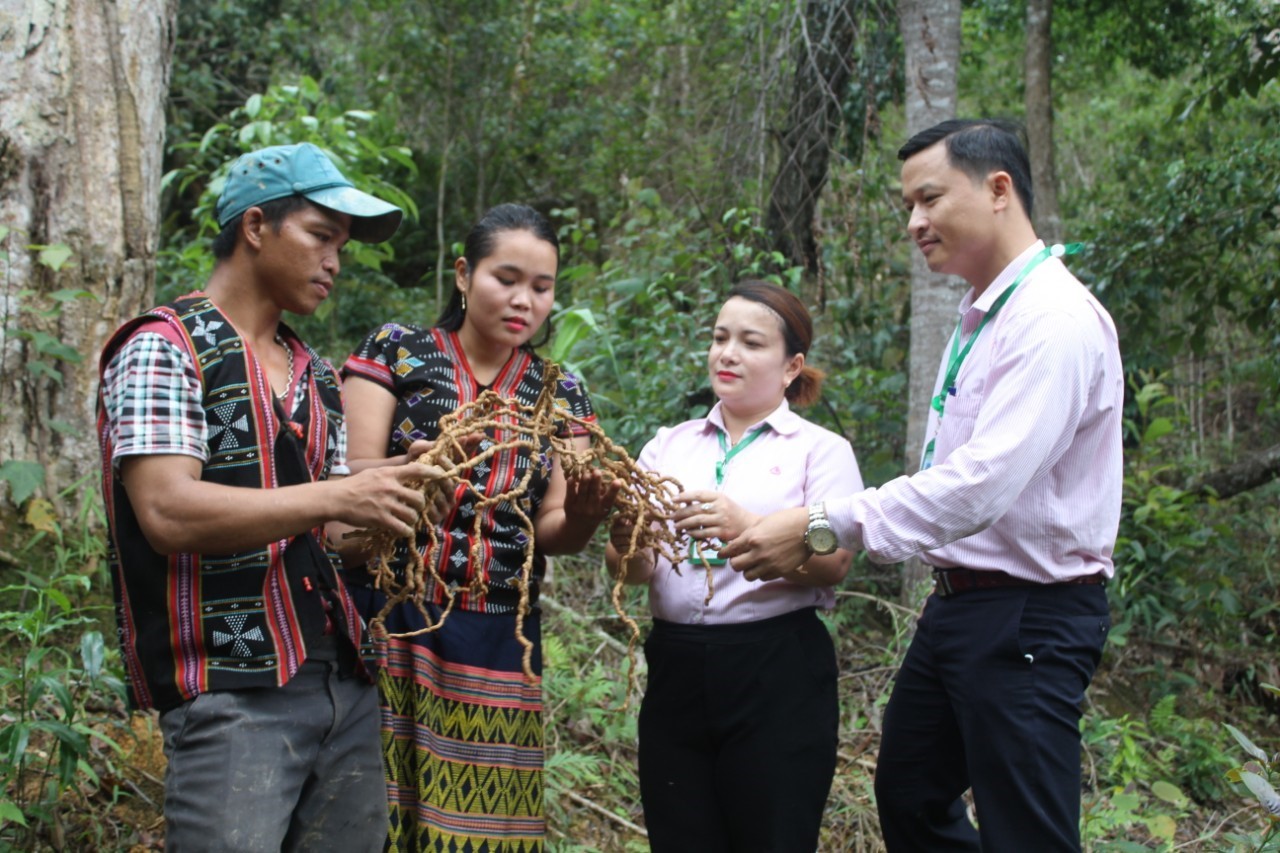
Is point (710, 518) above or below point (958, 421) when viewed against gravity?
below

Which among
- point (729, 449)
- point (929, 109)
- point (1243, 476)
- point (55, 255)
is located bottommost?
point (1243, 476)

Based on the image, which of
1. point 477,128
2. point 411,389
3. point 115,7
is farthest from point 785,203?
point 477,128

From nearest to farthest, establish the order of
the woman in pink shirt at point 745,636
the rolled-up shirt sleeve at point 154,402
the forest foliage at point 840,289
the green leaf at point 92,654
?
1. the rolled-up shirt sleeve at point 154,402
2. the woman in pink shirt at point 745,636
3. the green leaf at point 92,654
4. the forest foliage at point 840,289

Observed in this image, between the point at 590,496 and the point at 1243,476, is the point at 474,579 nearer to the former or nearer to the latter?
the point at 590,496

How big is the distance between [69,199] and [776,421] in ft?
8.19

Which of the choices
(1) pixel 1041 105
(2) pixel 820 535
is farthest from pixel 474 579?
(1) pixel 1041 105

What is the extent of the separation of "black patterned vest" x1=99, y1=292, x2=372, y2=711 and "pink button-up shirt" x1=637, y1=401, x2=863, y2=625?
0.92 m

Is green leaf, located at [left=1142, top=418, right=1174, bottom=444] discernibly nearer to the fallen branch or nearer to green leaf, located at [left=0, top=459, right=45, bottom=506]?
the fallen branch

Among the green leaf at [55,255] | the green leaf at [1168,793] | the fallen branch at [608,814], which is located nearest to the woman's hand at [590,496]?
the fallen branch at [608,814]

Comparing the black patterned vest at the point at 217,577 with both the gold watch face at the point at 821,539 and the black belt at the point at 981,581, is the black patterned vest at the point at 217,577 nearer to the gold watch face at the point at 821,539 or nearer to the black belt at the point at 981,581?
the gold watch face at the point at 821,539

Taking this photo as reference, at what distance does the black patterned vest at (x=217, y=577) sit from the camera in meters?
2.01

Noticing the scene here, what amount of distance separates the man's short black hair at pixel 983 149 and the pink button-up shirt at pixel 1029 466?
199 mm

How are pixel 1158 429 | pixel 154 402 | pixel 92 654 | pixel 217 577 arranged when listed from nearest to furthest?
pixel 154 402 → pixel 217 577 → pixel 92 654 → pixel 1158 429

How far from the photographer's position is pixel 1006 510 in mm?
2316
